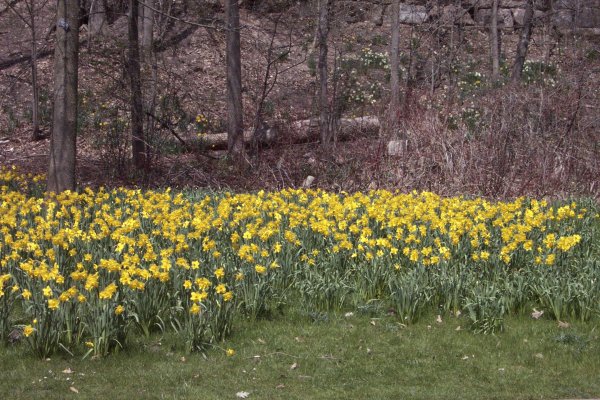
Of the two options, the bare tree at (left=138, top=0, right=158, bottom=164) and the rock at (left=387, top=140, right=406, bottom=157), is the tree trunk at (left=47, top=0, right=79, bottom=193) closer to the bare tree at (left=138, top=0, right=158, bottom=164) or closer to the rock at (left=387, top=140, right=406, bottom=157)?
the bare tree at (left=138, top=0, right=158, bottom=164)

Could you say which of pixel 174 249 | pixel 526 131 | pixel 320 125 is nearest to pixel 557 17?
pixel 320 125

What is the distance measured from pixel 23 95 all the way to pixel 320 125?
889 cm

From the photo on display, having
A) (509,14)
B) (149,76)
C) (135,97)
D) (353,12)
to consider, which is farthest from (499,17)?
(135,97)

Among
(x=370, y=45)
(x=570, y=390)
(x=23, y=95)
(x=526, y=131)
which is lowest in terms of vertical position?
(x=570, y=390)

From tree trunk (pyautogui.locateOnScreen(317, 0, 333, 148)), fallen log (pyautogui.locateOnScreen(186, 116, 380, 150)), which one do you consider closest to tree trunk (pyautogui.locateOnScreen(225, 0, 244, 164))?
fallen log (pyautogui.locateOnScreen(186, 116, 380, 150))

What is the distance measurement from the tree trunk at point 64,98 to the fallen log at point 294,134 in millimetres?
5552

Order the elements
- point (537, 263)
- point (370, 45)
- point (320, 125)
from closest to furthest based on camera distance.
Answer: point (537, 263) → point (320, 125) → point (370, 45)

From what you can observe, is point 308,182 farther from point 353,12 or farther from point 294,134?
point 353,12

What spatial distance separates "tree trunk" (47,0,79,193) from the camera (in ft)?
31.0

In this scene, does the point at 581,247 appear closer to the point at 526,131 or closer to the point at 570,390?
the point at 570,390

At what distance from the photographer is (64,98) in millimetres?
9695

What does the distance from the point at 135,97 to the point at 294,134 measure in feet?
11.6

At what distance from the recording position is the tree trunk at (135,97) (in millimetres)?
14062

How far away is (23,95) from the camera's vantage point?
69.6 feet
